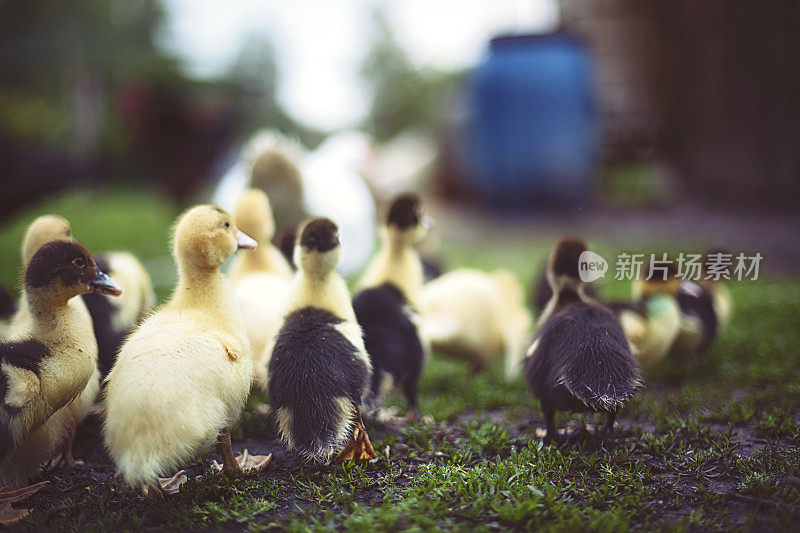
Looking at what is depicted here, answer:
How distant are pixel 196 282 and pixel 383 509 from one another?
3.78ft

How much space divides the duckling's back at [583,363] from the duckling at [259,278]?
122 centimetres

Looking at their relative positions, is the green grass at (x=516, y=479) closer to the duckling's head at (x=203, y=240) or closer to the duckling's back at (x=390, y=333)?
the duckling's back at (x=390, y=333)

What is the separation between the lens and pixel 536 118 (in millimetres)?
9516

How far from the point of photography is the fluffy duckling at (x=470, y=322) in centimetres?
359

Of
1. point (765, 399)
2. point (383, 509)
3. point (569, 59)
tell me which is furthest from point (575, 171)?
point (383, 509)

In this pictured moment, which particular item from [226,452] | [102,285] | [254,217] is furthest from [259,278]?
[226,452]

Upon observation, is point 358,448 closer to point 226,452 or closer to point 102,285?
point 226,452

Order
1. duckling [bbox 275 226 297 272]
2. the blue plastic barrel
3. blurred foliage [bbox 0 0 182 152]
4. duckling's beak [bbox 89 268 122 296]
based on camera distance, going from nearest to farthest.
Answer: duckling's beak [bbox 89 268 122 296] < duckling [bbox 275 226 297 272] < the blue plastic barrel < blurred foliage [bbox 0 0 182 152]

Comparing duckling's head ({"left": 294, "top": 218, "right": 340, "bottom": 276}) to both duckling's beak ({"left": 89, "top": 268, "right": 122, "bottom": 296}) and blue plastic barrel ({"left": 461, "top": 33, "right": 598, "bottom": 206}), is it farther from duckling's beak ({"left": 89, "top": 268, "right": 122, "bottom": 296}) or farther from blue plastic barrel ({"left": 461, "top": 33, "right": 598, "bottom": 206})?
blue plastic barrel ({"left": 461, "top": 33, "right": 598, "bottom": 206})

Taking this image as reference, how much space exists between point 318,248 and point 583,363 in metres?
1.17

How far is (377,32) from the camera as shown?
2191cm

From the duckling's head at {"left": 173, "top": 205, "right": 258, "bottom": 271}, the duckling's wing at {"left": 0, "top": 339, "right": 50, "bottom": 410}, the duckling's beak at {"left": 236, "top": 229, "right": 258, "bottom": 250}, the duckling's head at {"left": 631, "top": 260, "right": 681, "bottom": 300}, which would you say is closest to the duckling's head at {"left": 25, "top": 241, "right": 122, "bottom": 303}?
the duckling's wing at {"left": 0, "top": 339, "right": 50, "bottom": 410}

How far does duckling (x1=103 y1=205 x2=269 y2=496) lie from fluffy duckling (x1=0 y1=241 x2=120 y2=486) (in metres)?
0.18

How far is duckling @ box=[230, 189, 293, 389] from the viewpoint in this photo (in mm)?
3010
